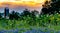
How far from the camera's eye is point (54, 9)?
7.77 m

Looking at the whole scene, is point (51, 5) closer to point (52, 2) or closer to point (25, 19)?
point (52, 2)

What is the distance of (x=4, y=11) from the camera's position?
6941mm

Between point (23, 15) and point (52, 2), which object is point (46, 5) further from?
point (23, 15)

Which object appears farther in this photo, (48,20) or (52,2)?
(52,2)

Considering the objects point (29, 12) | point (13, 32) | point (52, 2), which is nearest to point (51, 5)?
point (52, 2)

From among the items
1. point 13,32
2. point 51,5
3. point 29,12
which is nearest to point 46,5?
point 51,5

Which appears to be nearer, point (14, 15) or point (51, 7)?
point (14, 15)

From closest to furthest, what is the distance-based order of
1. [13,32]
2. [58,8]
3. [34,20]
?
[13,32] → [34,20] → [58,8]

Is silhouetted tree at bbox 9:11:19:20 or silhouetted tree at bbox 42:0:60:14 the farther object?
silhouetted tree at bbox 42:0:60:14

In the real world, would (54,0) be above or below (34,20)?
above

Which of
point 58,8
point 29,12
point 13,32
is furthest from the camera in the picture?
point 58,8

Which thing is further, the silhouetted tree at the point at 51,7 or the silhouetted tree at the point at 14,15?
the silhouetted tree at the point at 51,7

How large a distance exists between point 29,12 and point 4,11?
814 mm

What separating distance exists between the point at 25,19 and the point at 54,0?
6.70 ft
